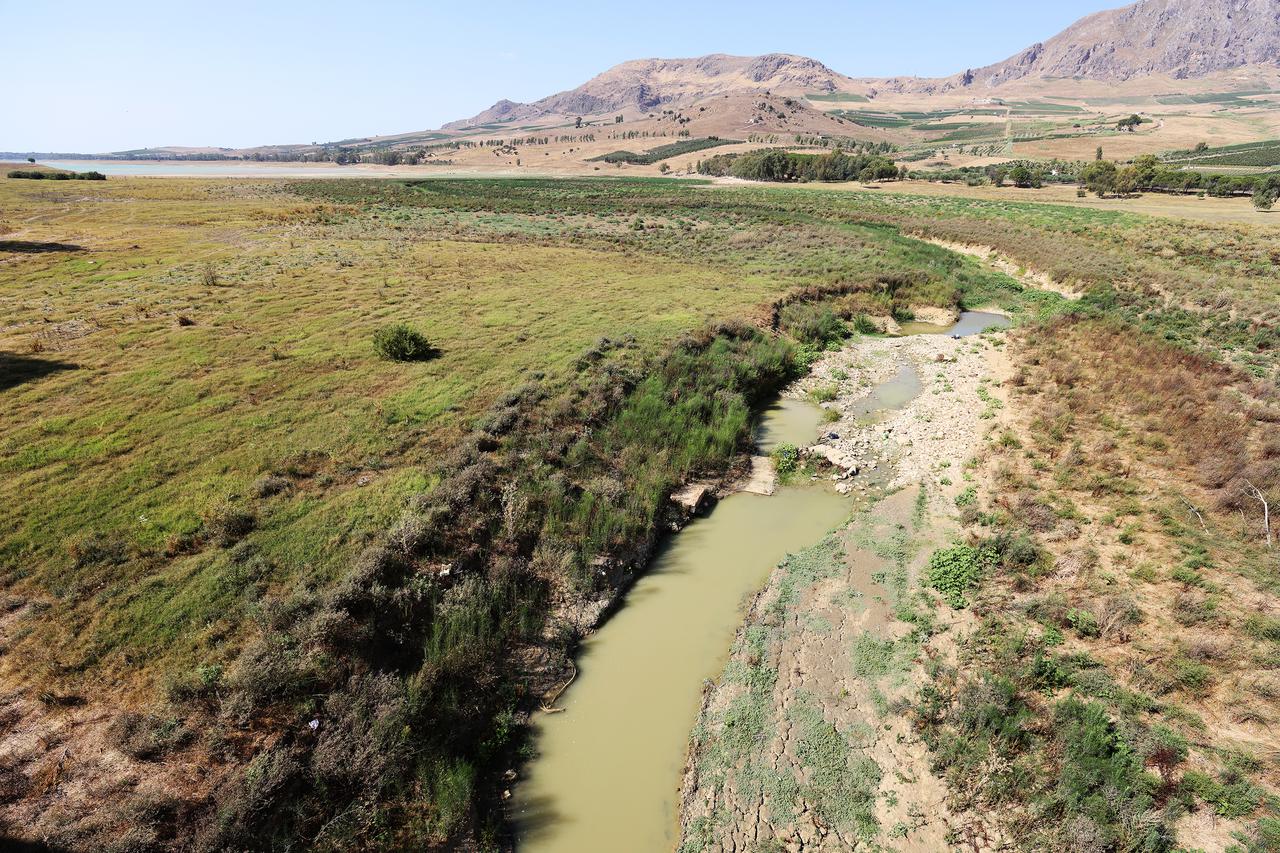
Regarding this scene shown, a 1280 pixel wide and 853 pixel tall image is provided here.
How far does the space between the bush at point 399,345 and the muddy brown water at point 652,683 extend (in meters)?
13.2

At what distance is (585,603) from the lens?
12.4 metres

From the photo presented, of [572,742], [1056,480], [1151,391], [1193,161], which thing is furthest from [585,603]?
[1193,161]

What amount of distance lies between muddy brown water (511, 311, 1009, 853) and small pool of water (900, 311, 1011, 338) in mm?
21804

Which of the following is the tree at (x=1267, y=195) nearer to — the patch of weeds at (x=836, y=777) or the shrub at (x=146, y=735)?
the patch of weeds at (x=836, y=777)

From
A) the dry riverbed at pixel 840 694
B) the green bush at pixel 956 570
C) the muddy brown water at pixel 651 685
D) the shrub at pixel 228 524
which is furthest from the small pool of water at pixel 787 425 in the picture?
the shrub at pixel 228 524

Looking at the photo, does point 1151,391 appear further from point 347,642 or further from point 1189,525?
point 347,642

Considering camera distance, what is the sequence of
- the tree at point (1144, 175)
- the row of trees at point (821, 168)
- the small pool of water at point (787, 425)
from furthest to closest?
the row of trees at point (821, 168), the tree at point (1144, 175), the small pool of water at point (787, 425)

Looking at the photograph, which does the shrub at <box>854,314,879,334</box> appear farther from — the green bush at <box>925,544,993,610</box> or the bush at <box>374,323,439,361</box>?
the bush at <box>374,323,439,361</box>

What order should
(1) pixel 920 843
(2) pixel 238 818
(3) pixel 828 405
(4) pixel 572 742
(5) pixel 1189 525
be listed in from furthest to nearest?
(3) pixel 828 405
(5) pixel 1189 525
(4) pixel 572 742
(1) pixel 920 843
(2) pixel 238 818

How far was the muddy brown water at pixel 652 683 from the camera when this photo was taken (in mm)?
8633

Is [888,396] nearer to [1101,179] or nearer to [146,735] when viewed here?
[146,735]

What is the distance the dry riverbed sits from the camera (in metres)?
8.26

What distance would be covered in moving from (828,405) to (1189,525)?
38.8ft

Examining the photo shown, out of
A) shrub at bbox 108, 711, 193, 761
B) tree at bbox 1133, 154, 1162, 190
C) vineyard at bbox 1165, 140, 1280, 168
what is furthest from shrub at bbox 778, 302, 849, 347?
vineyard at bbox 1165, 140, 1280, 168
